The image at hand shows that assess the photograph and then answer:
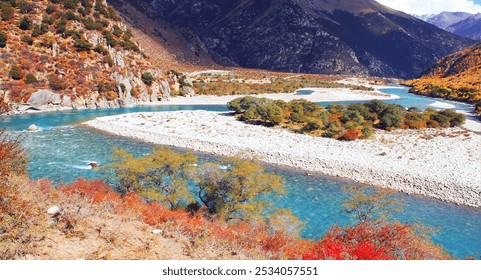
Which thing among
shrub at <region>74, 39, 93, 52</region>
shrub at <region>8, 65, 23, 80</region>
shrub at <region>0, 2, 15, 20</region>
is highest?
shrub at <region>0, 2, 15, 20</region>

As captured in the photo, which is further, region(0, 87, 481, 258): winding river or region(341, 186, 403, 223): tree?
region(0, 87, 481, 258): winding river

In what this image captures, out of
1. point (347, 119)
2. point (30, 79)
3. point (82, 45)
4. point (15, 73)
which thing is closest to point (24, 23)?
point (82, 45)

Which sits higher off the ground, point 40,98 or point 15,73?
point 15,73

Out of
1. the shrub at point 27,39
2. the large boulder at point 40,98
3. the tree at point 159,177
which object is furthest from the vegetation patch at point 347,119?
the shrub at point 27,39

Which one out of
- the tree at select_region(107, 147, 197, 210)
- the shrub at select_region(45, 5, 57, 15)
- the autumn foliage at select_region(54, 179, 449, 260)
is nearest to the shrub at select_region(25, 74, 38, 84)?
the shrub at select_region(45, 5, 57, 15)

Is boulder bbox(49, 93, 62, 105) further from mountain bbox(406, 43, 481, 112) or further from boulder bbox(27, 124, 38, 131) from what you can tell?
mountain bbox(406, 43, 481, 112)

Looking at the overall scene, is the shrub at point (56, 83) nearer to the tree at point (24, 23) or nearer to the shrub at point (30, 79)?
the shrub at point (30, 79)

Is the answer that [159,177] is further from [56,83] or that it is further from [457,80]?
[457,80]

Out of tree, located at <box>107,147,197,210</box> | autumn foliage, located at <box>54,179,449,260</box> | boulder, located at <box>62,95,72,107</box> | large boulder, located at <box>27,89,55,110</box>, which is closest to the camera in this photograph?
autumn foliage, located at <box>54,179,449,260</box>
